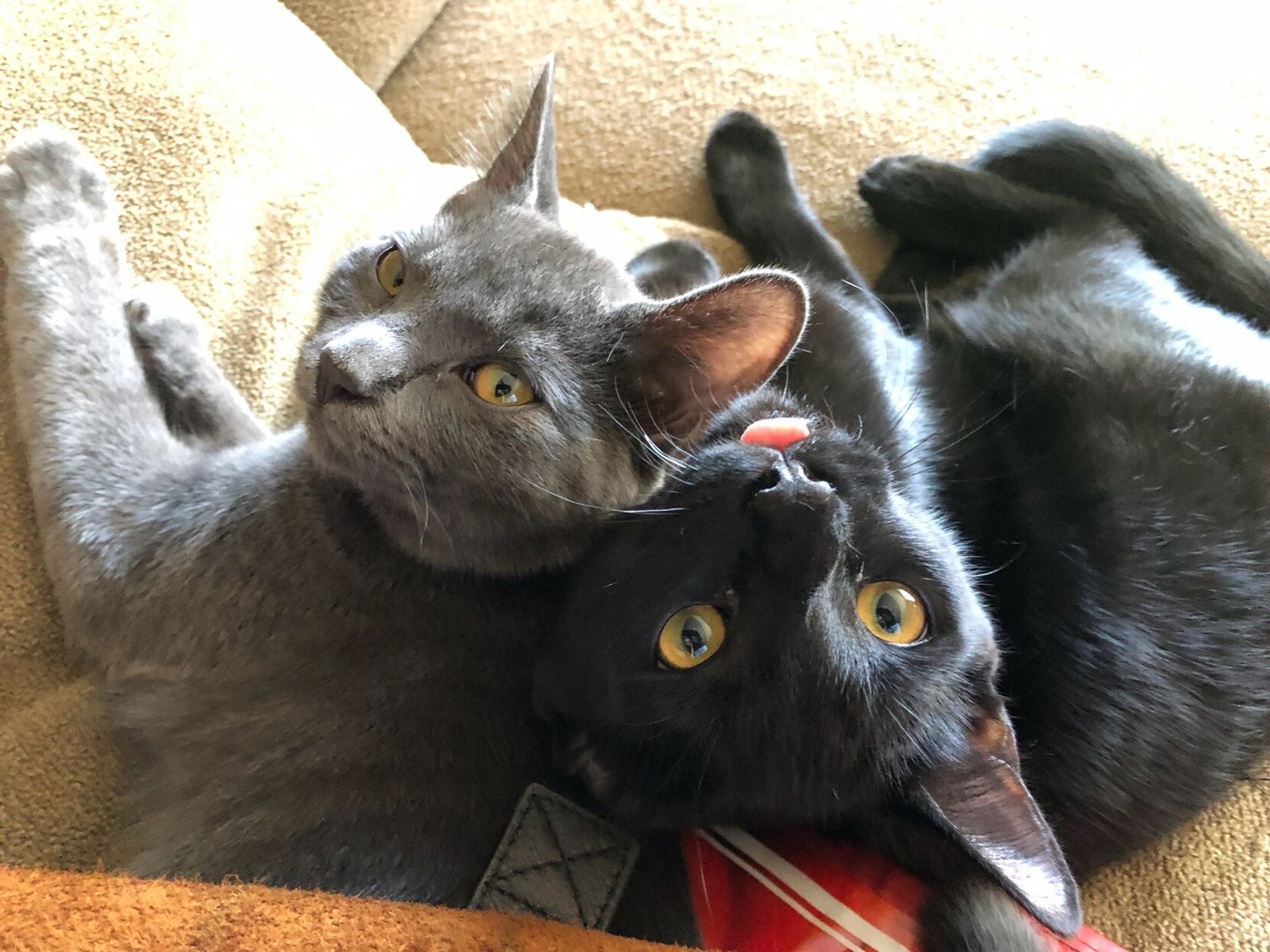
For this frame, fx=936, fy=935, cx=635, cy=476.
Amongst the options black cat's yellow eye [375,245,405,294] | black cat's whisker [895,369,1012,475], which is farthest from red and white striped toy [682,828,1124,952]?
black cat's yellow eye [375,245,405,294]

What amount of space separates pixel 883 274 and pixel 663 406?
23.9 inches

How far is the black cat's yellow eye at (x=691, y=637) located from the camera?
2.49 ft

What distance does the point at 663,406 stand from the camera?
2.78ft

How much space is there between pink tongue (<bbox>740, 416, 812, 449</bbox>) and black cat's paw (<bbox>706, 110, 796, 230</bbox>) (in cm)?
51

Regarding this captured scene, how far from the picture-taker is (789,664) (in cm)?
72

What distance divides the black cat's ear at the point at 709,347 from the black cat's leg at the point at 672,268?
13.9 inches

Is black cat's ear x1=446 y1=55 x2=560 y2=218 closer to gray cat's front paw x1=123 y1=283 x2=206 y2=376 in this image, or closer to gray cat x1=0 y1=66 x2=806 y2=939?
gray cat x1=0 y1=66 x2=806 y2=939

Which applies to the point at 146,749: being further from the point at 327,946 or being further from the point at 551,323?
the point at 551,323

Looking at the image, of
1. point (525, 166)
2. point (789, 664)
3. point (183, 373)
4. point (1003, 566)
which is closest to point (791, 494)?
point (789, 664)

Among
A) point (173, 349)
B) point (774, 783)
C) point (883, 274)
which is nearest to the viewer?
point (774, 783)

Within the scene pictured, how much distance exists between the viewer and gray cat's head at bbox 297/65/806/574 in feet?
2.48

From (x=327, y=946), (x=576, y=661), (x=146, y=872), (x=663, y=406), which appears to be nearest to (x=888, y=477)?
(x=663, y=406)

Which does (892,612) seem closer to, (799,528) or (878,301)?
(799,528)

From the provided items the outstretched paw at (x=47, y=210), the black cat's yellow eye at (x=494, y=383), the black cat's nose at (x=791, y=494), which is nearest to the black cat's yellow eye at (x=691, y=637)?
the black cat's nose at (x=791, y=494)
